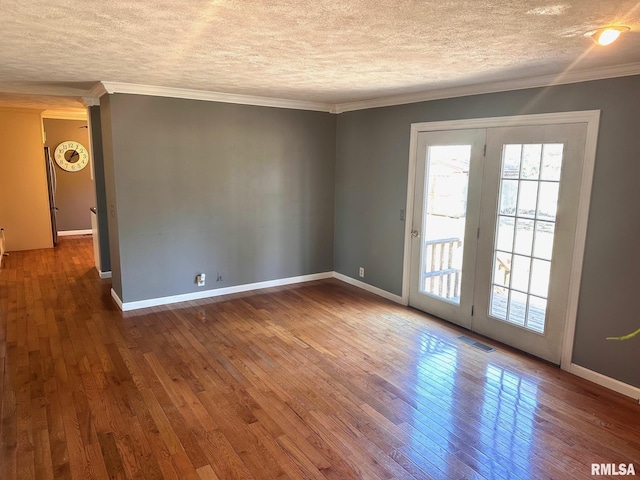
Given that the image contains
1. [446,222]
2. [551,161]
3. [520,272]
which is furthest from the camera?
[446,222]

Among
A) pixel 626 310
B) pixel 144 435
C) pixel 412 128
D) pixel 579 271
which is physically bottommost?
pixel 144 435

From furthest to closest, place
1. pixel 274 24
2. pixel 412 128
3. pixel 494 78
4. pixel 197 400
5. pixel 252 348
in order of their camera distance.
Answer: pixel 412 128, pixel 252 348, pixel 494 78, pixel 197 400, pixel 274 24

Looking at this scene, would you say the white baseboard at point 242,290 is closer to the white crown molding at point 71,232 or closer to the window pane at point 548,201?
the window pane at point 548,201

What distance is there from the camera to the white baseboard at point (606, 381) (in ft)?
10.1

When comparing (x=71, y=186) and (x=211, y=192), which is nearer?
(x=211, y=192)

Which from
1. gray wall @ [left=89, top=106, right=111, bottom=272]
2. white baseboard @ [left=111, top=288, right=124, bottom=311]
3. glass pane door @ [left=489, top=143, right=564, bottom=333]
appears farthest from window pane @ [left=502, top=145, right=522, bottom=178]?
gray wall @ [left=89, top=106, right=111, bottom=272]

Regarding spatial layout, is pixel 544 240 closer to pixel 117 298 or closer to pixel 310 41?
pixel 310 41

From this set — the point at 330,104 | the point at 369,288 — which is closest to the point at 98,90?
the point at 330,104

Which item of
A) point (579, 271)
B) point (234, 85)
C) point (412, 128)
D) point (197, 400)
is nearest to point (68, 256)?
point (234, 85)

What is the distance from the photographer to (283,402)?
298cm

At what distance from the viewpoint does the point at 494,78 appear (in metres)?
3.55

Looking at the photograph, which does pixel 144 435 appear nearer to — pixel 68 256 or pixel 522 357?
pixel 522 357

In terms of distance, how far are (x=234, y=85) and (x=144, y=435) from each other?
3.12 metres

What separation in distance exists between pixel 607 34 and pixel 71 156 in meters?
9.50
